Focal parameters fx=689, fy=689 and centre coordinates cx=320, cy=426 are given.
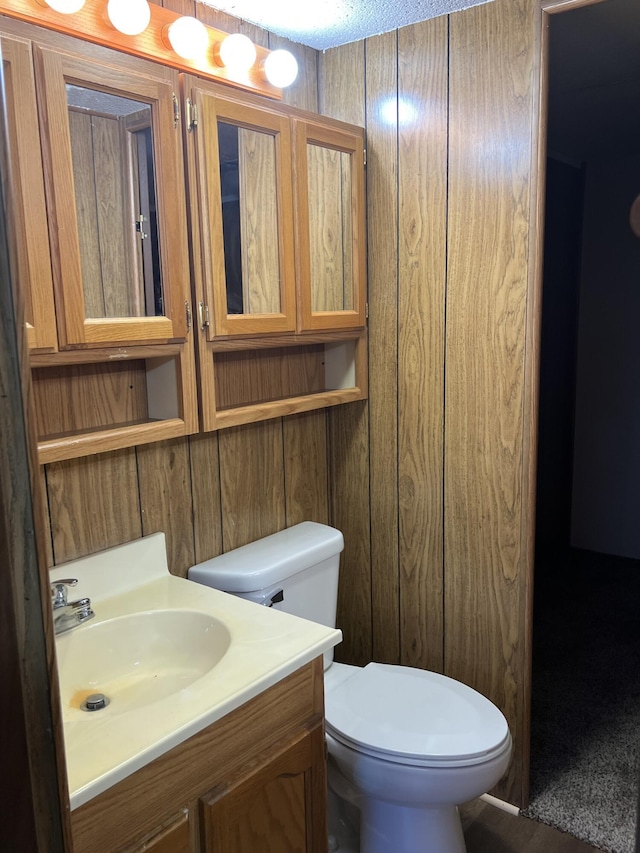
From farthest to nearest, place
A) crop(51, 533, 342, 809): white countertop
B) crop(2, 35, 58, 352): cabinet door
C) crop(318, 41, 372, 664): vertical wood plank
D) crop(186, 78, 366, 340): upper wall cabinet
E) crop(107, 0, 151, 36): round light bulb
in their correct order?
crop(318, 41, 372, 664): vertical wood plank
crop(186, 78, 366, 340): upper wall cabinet
crop(107, 0, 151, 36): round light bulb
crop(2, 35, 58, 352): cabinet door
crop(51, 533, 342, 809): white countertop

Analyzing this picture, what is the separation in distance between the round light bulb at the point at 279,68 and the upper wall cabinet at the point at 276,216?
0.06 meters

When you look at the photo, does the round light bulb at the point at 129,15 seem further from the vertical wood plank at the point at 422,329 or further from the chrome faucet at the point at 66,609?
the chrome faucet at the point at 66,609

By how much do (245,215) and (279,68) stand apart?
0.36m

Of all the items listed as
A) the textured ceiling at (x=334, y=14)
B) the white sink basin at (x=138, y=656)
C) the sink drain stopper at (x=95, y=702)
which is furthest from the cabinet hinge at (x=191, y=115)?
the sink drain stopper at (x=95, y=702)

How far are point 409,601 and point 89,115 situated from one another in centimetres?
155

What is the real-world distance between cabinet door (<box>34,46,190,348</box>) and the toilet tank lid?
61cm

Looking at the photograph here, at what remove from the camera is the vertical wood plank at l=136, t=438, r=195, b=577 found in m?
1.64

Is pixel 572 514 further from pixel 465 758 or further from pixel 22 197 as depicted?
pixel 22 197

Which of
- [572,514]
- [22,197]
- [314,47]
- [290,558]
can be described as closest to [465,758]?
[290,558]

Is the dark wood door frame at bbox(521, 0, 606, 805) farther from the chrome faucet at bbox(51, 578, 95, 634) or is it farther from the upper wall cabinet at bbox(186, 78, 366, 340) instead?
the chrome faucet at bbox(51, 578, 95, 634)

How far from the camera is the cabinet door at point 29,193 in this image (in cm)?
115

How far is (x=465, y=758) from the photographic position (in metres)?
1.49

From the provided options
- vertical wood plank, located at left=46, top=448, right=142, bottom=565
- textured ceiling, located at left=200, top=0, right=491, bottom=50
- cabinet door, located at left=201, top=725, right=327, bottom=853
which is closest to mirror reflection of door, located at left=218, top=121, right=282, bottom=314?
textured ceiling, located at left=200, top=0, right=491, bottom=50

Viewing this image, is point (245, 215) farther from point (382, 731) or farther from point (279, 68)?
point (382, 731)
